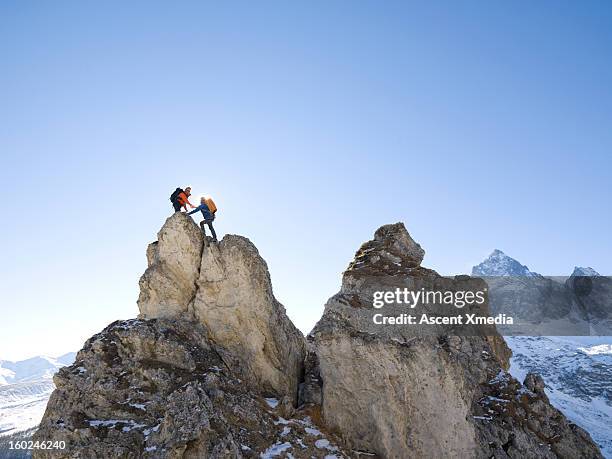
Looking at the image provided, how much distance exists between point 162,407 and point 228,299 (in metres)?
9.55

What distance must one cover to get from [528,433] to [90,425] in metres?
29.1

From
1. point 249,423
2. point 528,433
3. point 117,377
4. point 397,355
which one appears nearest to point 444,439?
point 397,355

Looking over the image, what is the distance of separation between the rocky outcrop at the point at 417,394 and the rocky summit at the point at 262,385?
0.27 feet

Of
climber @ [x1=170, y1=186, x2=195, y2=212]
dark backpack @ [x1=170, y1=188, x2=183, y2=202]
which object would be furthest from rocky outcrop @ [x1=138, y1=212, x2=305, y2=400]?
dark backpack @ [x1=170, y1=188, x2=183, y2=202]

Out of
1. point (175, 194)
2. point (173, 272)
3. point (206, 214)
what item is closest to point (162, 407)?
point (173, 272)

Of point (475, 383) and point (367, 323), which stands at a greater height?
point (367, 323)

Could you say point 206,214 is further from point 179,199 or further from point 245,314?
point 245,314

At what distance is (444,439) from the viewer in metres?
29.8

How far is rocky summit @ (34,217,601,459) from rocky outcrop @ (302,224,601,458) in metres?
0.08

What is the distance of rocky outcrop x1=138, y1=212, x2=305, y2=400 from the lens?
36.2 metres

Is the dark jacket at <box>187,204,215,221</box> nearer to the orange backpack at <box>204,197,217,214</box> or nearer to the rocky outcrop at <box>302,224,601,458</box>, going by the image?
the orange backpack at <box>204,197,217,214</box>

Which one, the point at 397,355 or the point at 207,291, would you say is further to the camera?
the point at 207,291

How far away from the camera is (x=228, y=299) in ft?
121

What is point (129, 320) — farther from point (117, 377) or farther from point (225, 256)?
point (225, 256)
